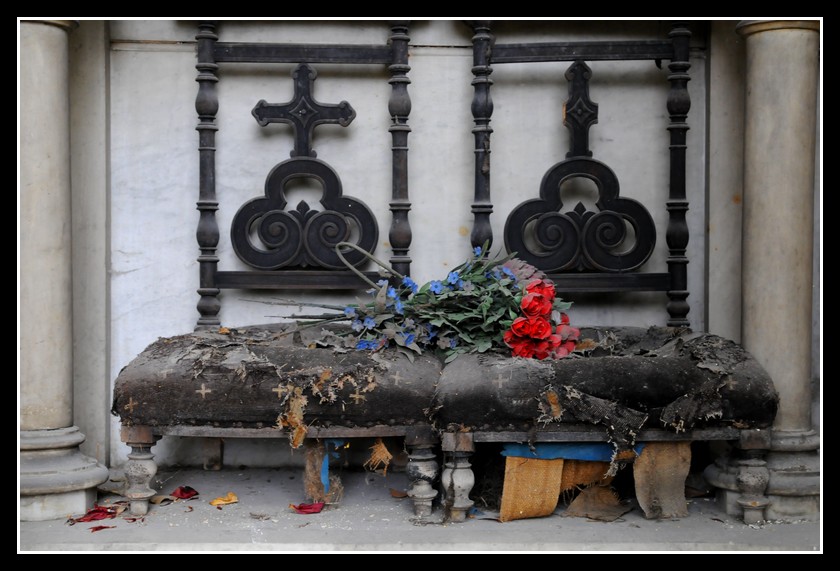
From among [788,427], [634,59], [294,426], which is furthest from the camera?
[634,59]

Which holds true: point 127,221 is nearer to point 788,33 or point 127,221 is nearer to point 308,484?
point 308,484

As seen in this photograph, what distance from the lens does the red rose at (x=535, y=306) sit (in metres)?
4.80

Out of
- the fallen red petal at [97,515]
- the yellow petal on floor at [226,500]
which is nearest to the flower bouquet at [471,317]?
the yellow petal on floor at [226,500]

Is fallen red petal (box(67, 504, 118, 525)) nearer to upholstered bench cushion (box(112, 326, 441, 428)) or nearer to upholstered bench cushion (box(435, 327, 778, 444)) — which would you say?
upholstered bench cushion (box(112, 326, 441, 428))

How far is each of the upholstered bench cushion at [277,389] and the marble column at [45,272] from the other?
46cm

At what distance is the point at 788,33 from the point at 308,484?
311 cm

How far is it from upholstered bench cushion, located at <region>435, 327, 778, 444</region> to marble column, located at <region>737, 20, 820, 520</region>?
400 millimetres

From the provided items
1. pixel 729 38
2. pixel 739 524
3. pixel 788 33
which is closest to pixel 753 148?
pixel 788 33

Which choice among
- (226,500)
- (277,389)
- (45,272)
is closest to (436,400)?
(277,389)

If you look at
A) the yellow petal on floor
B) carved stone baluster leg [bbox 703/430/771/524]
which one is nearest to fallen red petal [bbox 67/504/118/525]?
the yellow petal on floor

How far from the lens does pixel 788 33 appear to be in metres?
4.87

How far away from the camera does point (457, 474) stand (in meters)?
4.62

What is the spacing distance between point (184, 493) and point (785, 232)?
317 centimetres

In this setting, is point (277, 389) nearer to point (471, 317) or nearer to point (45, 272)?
point (471, 317)
